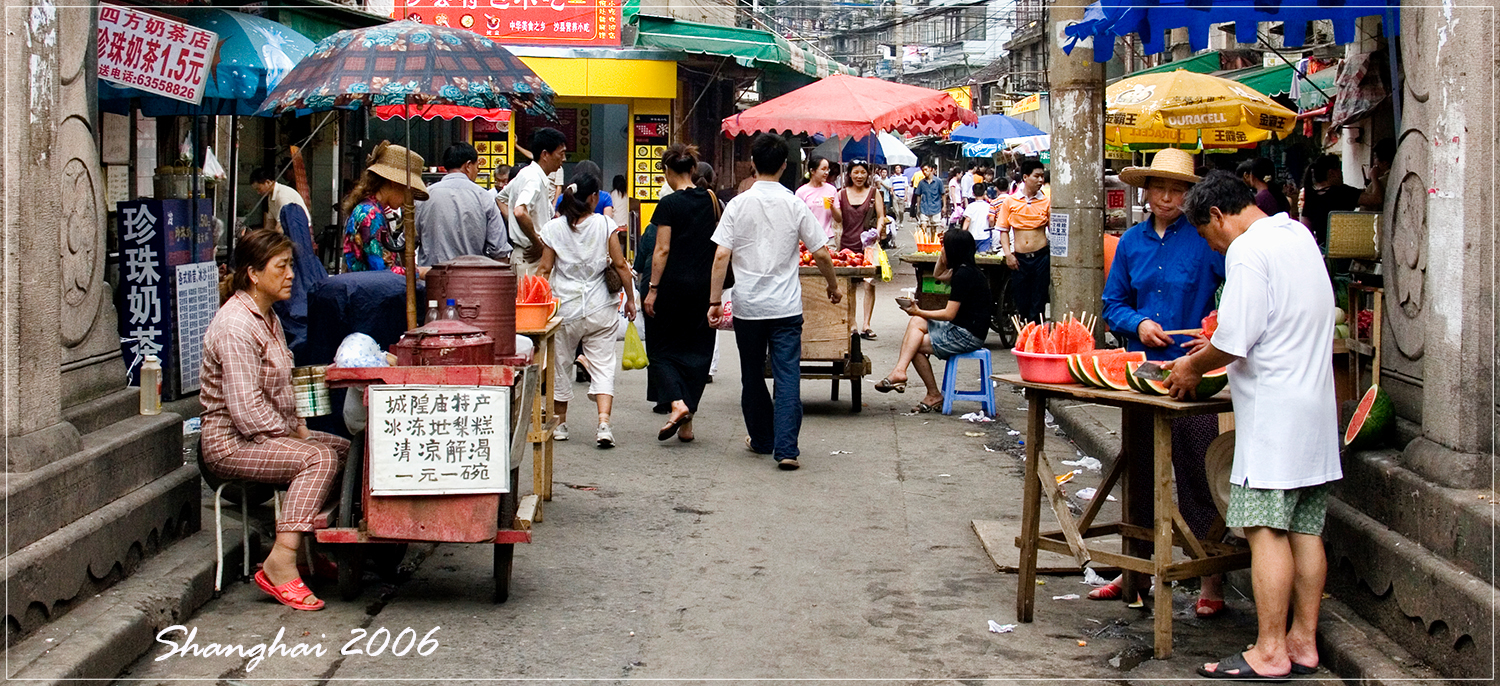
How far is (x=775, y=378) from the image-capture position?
8758 millimetres

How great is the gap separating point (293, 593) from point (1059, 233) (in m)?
6.86

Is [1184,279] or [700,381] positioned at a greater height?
[1184,279]

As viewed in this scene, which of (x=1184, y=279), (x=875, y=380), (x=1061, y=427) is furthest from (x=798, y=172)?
(x=1184, y=279)

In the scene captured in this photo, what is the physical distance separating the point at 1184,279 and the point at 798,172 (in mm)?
26886

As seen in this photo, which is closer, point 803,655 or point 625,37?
point 803,655

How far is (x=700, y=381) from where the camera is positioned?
937 centimetres

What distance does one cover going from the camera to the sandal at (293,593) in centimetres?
561

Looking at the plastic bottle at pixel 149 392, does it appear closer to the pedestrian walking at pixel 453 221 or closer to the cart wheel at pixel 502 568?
the cart wheel at pixel 502 568

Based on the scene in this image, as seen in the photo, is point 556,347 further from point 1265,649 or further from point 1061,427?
point 1265,649

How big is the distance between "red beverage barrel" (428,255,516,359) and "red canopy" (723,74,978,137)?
7.66 m

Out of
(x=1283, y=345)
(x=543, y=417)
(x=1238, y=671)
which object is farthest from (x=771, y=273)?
(x=1238, y=671)

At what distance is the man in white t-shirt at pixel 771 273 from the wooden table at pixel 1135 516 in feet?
9.55

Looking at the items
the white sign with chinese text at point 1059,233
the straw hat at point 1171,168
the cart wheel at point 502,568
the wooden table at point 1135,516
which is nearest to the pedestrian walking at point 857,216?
the white sign with chinese text at point 1059,233

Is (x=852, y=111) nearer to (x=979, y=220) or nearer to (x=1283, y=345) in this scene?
(x=979, y=220)
